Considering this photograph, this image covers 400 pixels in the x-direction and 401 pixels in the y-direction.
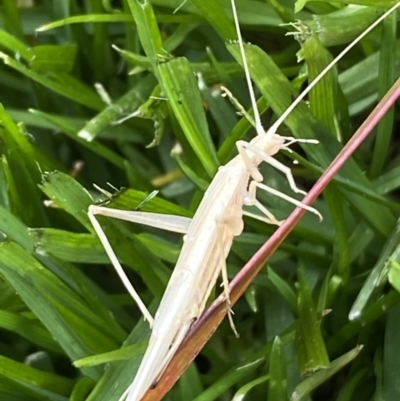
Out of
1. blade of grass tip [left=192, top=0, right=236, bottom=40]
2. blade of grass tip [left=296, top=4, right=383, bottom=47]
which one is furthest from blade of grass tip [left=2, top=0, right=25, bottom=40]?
blade of grass tip [left=296, top=4, right=383, bottom=47]

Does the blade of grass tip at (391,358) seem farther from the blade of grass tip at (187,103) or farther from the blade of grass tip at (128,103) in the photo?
the blade of grass tip at (128,103)

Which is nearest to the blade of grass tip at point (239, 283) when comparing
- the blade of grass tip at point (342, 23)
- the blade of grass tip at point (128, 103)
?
the blade of grass tip at point (342, 23)

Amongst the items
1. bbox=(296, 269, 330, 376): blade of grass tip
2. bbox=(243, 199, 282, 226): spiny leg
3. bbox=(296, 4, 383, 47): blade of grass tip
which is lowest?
bbox=(296, 269, 330, 376): blade of grass tip

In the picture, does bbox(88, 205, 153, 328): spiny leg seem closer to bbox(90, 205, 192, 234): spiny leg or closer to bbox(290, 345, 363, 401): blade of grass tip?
bbox(90, 205, 192, 234): spiny leg

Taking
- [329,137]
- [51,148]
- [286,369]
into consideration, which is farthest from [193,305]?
[51,148]

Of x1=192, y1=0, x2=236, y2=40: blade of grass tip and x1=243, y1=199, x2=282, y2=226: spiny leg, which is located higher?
x1=192, y1=0, x2=236, y2=40: blade of grass tip

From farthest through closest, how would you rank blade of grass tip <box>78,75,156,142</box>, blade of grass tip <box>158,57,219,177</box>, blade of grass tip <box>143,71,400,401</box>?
1. blade of grass tip <box>78,75,156,142</box>
2. blade of grass tip <box>158,57,219,177</box>
3. blade of grass tip <box>143,71,400,401</box>

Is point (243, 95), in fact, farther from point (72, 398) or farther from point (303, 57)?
point (72, 398)

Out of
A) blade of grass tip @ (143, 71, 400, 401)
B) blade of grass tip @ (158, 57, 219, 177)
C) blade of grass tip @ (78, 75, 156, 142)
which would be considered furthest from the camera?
blade of grass tip @ (78, 75, 156, 142)
